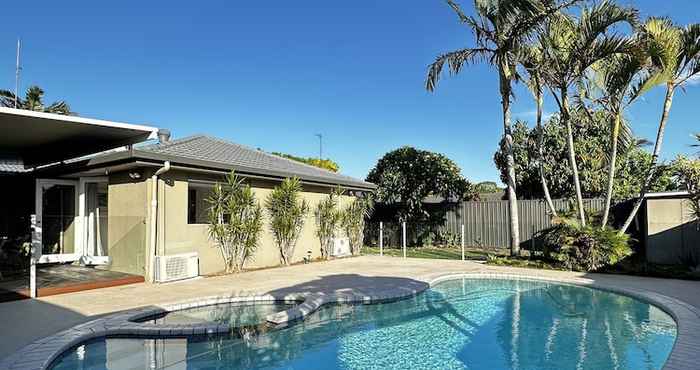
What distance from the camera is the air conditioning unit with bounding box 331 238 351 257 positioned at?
16.2 m

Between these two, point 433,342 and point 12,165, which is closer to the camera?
point 433,342

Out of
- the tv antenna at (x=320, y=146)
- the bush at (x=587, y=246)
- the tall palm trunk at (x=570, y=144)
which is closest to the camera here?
the bush at (x=587, y=246)

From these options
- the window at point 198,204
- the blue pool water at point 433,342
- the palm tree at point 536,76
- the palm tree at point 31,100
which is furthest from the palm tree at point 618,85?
the palm tree at point 31,100

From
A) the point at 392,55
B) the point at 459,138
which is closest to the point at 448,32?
the point at 392,55

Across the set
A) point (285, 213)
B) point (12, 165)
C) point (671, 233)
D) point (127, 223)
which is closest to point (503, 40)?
point (671, 233)

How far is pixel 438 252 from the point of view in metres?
18.9

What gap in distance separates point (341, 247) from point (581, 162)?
12571 mm

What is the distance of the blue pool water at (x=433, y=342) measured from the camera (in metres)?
5.66

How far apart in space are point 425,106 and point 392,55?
4538 millimetres

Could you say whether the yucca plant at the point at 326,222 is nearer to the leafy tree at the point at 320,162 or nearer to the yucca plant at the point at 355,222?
the yucca plant at the point at 355,222

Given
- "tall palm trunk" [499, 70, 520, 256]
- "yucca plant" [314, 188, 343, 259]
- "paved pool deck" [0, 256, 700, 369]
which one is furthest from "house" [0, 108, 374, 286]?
"tall palm trunk" [499, 70, 520, 256]

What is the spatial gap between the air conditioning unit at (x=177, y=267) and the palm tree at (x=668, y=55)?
43.3ft

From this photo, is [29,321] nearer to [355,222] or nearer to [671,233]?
[355,222]

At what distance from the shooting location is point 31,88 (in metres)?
22.9
